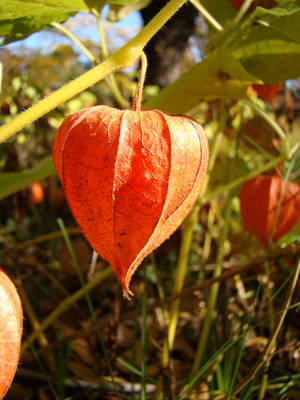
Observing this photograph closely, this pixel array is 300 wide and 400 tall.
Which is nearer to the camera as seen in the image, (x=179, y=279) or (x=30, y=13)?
(x=30, y=13)

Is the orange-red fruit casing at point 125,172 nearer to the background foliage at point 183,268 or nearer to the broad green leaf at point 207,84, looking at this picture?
the background foliage at point 183,268

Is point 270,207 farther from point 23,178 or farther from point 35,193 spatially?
point 35,193

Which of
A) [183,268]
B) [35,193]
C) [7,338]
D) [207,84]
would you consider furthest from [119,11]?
[35,193]

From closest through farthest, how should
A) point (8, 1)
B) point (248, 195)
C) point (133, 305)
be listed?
1. point (8, 1)
2. point (248, 195)
3. point (133, 305)

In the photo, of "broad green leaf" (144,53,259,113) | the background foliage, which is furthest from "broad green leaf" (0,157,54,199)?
"broad green leaf" (144,53,259,113)

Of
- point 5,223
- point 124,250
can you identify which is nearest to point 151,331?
point 124,250

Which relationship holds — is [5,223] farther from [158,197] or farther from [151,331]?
[158,197]
